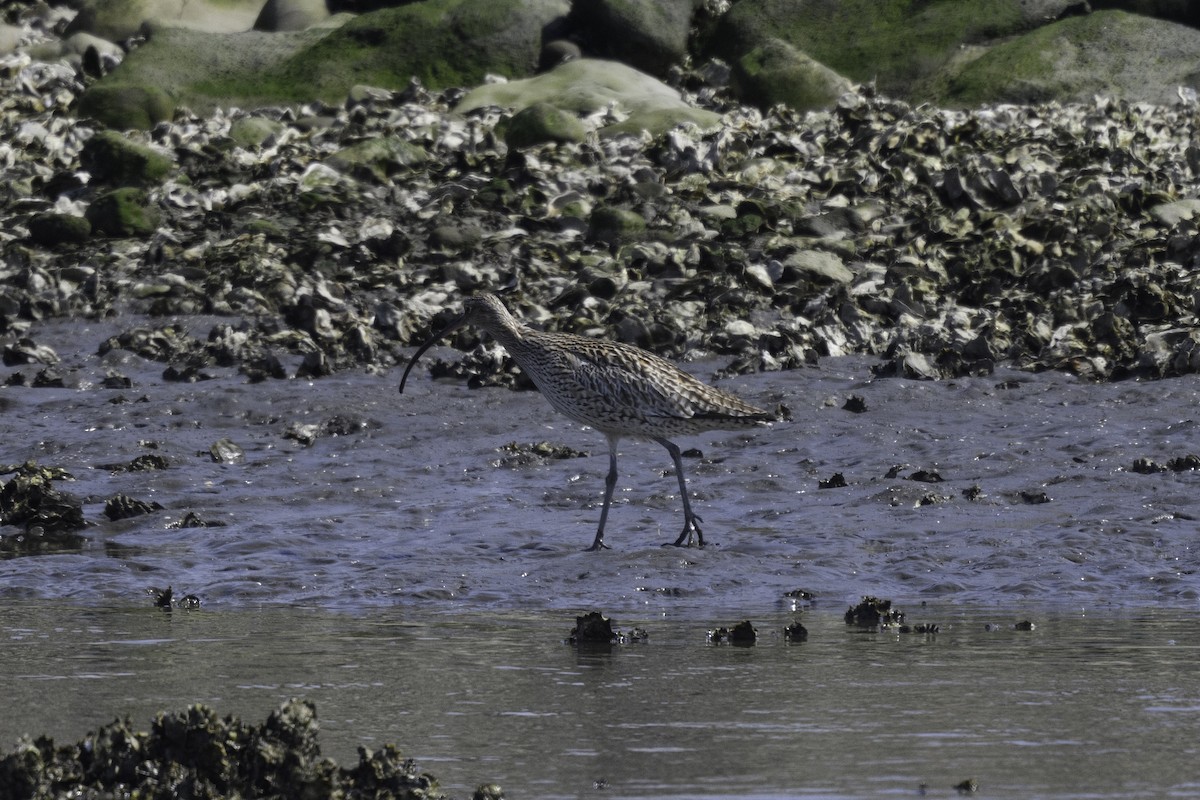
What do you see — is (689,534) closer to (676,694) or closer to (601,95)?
(676,694)

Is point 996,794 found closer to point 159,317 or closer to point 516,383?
point 516,383

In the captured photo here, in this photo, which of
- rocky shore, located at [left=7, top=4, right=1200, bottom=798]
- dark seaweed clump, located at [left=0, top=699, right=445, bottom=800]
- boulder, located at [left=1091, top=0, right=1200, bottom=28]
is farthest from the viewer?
boulder, located at [left=1091, top=0, right=1200, bottom=28]

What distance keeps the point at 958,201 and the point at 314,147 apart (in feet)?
26.6

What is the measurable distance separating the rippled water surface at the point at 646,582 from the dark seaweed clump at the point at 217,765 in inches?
18.8

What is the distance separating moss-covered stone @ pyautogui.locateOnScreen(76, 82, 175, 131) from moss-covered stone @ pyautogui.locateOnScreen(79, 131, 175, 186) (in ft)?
10.2

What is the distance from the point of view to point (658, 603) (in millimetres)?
9242

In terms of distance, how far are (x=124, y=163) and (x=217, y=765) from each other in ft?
56.9

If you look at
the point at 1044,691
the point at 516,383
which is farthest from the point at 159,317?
the point at 1044,691

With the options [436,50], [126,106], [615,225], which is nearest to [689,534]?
[615,225]

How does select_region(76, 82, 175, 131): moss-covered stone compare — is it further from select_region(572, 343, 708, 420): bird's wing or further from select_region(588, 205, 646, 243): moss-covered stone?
select_region(572, 343, 708, 420): bird's wing

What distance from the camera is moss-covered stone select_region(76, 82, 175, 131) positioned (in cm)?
2448

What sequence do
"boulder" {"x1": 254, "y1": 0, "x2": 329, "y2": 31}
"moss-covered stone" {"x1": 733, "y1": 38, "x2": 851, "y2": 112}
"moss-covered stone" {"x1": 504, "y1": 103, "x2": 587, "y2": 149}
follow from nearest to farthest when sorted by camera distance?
"moss-covered stone" {"x1": 504, "y1": 103, "x2": 587, "y2": 149}, "moss-covered stone" {"x1": 733, "y1": 38, "x2": 851, "y2": 112}, "boulder" {"x1": 254, "y1": 0, "x2": 329, "y2": 31}

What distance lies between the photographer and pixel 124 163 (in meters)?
21.3

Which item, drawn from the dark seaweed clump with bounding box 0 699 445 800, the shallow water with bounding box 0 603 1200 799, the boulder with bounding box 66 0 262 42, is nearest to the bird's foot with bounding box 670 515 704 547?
the shallow water with bounding box 0 603 1200 799
